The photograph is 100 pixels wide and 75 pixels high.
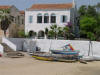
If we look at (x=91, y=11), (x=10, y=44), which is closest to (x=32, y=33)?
A: (x=10, y=44)

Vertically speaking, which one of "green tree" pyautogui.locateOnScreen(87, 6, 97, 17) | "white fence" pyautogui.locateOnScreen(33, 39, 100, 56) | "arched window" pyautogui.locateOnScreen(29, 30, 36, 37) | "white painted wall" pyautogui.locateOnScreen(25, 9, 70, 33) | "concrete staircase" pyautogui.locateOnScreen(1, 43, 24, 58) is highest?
"green tree" pyautogui.locateOnScreen(87, 6, 97, 17)

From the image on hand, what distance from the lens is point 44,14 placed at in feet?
138

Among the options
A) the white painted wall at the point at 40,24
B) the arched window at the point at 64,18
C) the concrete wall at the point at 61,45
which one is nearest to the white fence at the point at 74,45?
the concrete wall at the point at 61,45

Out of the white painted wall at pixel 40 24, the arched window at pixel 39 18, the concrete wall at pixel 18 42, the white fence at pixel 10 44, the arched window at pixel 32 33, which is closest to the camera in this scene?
the white fence at pixel 10 44

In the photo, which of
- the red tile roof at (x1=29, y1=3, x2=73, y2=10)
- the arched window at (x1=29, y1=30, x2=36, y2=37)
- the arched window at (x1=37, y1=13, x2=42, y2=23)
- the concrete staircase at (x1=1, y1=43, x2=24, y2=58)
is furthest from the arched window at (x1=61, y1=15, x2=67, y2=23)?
the concrete staircase at (x1=1, y1=43, x2=24, y2=58)

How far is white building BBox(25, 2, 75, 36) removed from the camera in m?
41.1

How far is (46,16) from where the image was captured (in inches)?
1656

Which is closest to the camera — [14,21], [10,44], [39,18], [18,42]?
[10,44]

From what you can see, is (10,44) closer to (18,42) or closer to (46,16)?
(18,42)

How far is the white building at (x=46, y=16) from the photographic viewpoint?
41094 millimetres

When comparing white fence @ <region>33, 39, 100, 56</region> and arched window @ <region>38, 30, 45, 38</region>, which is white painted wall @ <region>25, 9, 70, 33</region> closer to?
arched window @ <region>38, 30, 45, 38</region>

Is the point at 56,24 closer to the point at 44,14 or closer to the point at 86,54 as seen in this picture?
the point at 44,14

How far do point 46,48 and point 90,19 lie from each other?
12504 millimetres

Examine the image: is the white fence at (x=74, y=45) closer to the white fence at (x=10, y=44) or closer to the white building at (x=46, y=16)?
the white fence at (x=10, y=44)
